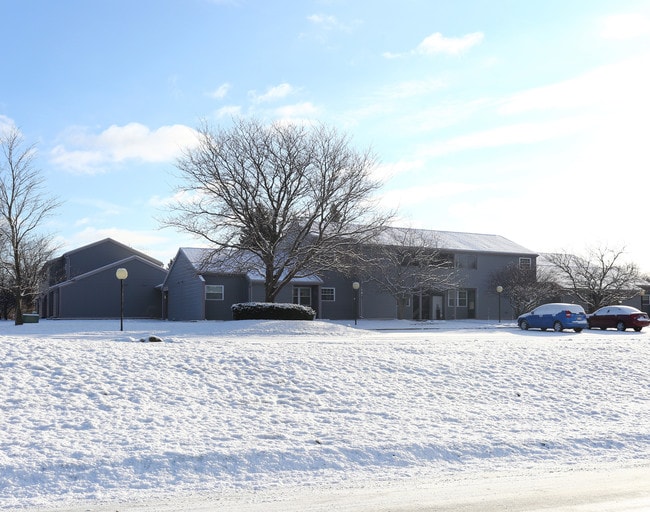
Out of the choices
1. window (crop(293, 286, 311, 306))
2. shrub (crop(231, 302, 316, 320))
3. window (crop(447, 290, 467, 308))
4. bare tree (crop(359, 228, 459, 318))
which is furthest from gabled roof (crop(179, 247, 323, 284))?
window (crop(447, 290, 467, 308))

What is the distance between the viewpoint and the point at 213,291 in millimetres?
41281

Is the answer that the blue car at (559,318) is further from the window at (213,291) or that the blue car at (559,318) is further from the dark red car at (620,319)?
the window at (213,291)

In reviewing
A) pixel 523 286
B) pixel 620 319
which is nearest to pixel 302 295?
pixel 523 286

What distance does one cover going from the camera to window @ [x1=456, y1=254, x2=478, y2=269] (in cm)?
4909

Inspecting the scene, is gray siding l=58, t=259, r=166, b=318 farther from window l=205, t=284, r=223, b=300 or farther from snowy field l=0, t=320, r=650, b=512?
snowy field l=0, t=320, r=650, b=512

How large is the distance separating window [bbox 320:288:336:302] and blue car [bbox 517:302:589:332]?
14716mm

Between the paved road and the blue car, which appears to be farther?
the blue car

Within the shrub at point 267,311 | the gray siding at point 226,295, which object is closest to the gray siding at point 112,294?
the gray siding at point 226,295

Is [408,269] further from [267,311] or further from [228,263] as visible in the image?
[267,311]

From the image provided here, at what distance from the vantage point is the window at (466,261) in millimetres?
49094

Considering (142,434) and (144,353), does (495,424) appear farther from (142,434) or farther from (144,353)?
(144,353)

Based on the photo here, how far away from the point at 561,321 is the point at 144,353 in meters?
→ 23.9

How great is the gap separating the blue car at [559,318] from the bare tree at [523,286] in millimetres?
13011

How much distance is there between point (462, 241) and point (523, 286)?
6425 millimetres
